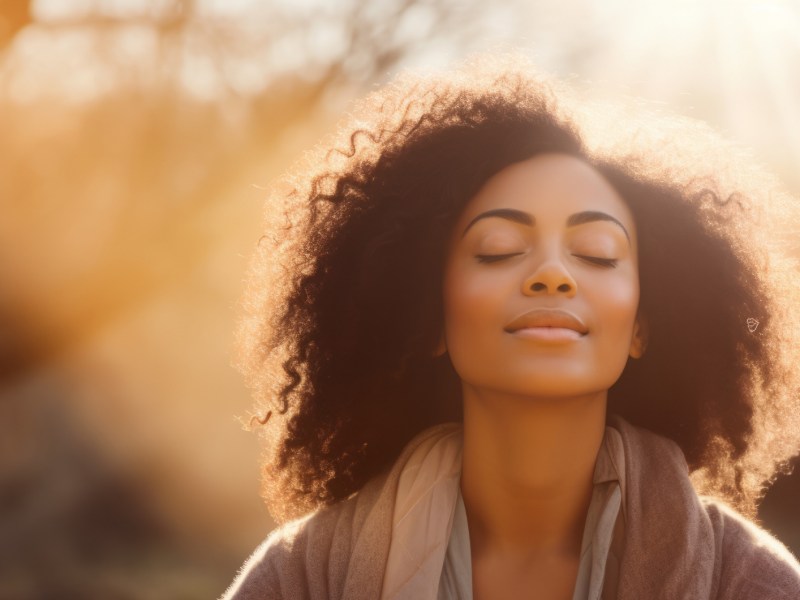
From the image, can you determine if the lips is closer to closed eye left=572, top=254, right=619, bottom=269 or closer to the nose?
the nose

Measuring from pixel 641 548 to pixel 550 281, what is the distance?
2.16ft

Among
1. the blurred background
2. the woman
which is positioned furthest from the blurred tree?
the woman

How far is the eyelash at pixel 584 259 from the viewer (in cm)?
269

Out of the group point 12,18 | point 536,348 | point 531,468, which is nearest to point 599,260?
point 536,348

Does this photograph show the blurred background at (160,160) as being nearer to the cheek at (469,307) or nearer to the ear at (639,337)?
the ear at (639,337)

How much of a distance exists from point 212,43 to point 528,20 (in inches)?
74.5

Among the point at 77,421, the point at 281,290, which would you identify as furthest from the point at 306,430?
the point at 77,421

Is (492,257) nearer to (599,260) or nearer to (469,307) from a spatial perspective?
(469,307)

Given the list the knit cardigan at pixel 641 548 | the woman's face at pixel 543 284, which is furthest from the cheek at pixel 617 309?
the knit cardigan at pixel 641 548

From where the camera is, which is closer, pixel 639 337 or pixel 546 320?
pixel 546 320

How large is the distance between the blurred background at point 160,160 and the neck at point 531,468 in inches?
95.2

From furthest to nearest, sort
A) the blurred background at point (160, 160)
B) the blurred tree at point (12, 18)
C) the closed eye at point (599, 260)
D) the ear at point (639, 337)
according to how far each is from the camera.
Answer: the blurred background at point (160, 160)
the blurred tree at point (12, 18)
the ear at point (639, 337)
the closed eye at point (599, 260)

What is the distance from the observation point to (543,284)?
2604 mm

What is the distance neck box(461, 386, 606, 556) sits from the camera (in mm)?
2754
